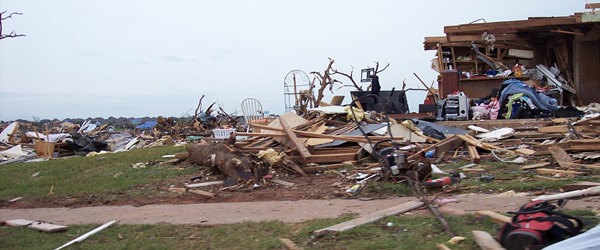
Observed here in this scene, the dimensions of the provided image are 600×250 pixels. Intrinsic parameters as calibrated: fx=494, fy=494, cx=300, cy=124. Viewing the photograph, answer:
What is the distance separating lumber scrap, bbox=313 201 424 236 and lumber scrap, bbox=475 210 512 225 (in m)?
0.83

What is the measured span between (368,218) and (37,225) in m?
4.34

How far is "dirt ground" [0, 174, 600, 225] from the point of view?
230 inches

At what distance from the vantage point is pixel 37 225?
6.46 metres

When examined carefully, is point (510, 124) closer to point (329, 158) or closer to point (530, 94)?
point (530, 94)

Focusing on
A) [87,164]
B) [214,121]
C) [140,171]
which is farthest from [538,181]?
[214,121]

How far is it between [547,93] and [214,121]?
1530cm

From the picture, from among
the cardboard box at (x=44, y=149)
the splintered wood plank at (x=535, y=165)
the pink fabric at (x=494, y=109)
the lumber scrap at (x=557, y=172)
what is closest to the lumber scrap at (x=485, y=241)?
the lumber scrap at (x=557, y=172)

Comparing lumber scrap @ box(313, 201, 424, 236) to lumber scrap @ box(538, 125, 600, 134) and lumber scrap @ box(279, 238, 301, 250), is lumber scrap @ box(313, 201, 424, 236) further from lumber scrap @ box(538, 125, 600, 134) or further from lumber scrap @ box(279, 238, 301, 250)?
lumber scrap @ box(538, 125, 600, 134)

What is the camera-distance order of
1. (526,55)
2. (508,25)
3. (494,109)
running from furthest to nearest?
(526,55)
(508,25)
(494,109)

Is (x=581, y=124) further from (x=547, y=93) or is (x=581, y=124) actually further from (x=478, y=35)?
(x=478, y=35)

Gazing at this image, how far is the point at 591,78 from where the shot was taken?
1488 cm

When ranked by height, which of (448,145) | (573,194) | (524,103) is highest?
(524,103)

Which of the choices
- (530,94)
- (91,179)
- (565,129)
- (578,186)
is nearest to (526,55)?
(530,94)

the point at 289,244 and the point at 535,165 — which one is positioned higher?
the point at 535,165
